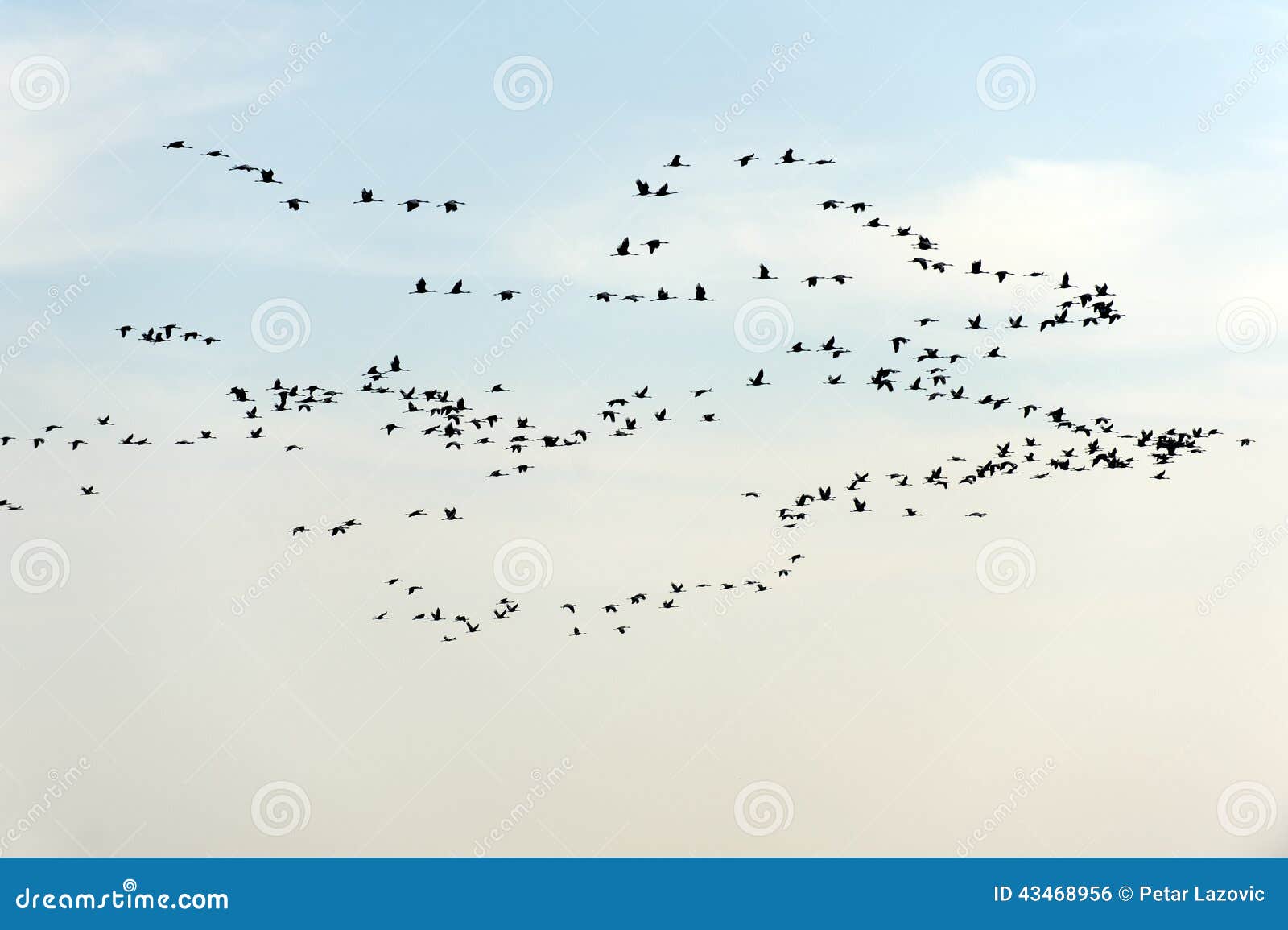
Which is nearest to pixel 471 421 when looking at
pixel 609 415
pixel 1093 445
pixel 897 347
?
pixel 609 415

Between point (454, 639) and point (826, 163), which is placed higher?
point (826, 163)

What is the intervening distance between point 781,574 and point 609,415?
36.4ft

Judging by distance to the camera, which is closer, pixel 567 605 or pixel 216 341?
pixel 216 341

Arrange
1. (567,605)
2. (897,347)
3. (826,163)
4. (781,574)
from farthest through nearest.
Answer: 1. (567,605)
2. (781,574)
3. (897,347)
4. (826,163)

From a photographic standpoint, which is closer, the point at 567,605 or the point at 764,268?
the point at 764,268

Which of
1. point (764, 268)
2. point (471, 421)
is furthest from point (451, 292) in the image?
point (764, 268)

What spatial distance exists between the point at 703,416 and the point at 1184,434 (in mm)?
21056

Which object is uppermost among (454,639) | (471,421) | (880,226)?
(880,226)

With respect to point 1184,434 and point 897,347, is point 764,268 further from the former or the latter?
point 1184,434

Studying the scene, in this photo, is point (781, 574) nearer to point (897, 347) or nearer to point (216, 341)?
point (897, 347)

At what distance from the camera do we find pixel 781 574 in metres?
81.1

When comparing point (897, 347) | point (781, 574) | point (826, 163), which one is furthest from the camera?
point (781, 574)

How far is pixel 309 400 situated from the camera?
257ft

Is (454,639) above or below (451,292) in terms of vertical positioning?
below
